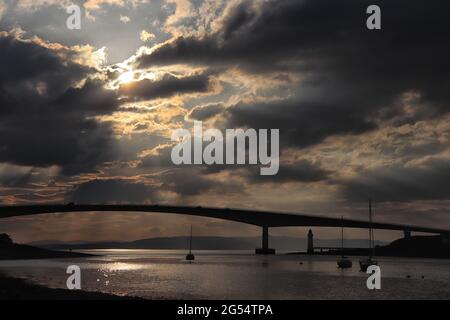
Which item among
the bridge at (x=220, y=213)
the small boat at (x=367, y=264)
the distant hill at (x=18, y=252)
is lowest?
the small boat at (x=367, y=264)

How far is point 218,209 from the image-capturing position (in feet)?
579

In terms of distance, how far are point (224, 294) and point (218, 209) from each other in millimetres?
118903

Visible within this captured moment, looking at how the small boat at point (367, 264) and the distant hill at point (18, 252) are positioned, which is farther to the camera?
the distant hill at point (18, 252)

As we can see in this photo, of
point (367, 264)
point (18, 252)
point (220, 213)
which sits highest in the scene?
point (220, 213)

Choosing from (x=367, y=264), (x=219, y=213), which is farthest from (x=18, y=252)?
(x=367, y=264)

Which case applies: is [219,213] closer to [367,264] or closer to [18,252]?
[18,252]

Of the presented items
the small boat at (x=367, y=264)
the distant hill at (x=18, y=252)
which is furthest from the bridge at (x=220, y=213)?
the small boat at (x=367, y=264)

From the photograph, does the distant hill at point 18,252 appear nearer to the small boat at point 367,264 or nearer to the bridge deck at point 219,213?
the bridge deck at point 219,213

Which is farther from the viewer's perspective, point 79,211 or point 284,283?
point 79,211

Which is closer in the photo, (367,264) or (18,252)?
(367,264)

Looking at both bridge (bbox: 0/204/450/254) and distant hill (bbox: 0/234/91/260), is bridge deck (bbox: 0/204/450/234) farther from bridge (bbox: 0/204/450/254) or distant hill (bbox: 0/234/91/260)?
distant hill (bbox: 0/234/91/260)
